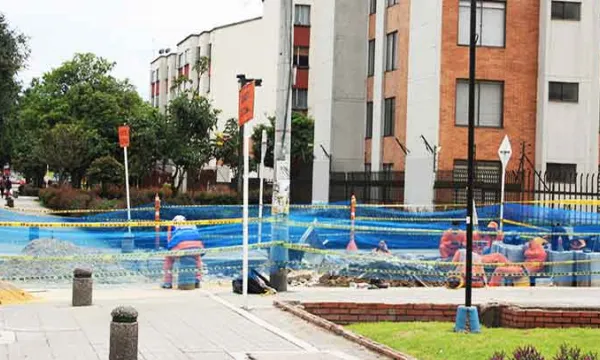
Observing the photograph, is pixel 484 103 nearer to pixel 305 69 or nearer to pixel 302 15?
pixel 302 15

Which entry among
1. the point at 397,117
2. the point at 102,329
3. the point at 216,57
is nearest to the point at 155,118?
the point at 397,117

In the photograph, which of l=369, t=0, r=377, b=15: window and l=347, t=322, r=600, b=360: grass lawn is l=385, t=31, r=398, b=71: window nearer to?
l=369, t=0, r=377, b=15: window

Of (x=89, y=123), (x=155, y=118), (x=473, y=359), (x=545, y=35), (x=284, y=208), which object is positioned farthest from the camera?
(x=89, y=123)

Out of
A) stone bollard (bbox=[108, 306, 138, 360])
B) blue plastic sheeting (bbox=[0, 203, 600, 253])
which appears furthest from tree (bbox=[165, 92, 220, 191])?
stone bollard (bbox=[108, 306, 138, 360])

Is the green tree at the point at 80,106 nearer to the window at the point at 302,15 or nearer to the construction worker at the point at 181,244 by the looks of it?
the window at the point at 302,15

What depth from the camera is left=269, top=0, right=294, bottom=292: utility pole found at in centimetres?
1722

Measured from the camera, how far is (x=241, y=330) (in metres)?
12.8

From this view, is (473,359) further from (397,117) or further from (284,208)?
(397,117)

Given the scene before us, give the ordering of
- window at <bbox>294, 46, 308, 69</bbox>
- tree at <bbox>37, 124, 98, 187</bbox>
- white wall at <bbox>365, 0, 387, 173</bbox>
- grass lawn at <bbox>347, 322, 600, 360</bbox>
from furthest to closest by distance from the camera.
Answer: window at <bbox>294, 46, 308, 69</bbox>, tree at <bbox>37, 124, 98, 187</bbox>, white wall at <bbox>365, 0, 387, 173</bbox>, grass lawn at <bbox>347, 322, 600, 360</bbox>

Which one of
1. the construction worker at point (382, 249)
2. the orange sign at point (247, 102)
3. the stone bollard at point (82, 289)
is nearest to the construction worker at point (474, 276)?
the construction worker at point (382, 249)

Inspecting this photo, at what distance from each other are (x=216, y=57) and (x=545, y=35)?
44339mm

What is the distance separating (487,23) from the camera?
3391 cm

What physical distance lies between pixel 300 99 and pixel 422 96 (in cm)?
3282

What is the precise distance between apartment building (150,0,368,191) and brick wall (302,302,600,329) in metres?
18.2
